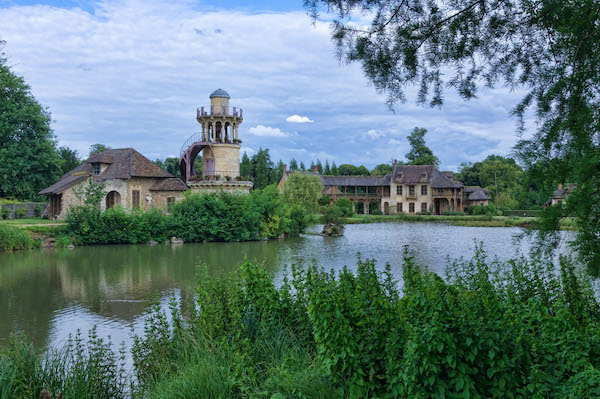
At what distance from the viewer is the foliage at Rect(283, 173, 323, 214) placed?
47.0 m

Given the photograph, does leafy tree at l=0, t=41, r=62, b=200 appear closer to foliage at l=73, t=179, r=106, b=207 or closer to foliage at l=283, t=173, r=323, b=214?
foliage at l=73, t=179, r=106, b=207

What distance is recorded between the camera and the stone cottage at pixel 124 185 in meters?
34.9

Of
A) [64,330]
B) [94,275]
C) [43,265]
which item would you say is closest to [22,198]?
[43,265]

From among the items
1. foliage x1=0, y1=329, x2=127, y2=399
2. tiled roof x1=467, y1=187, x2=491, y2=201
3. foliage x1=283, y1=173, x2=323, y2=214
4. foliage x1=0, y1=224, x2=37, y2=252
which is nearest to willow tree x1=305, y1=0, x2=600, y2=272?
foliage x1=0, y1=329, x2=127, y2=399

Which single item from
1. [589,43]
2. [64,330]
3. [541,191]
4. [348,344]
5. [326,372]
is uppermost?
[589,43]

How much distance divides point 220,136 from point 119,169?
25.6 feet

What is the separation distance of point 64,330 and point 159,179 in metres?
27.5

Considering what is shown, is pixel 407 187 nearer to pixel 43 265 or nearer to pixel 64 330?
pixel 43 265

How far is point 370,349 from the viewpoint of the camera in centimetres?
431

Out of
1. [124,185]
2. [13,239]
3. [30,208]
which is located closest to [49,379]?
[13,239]

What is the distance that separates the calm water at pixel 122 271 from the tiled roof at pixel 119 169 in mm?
8936

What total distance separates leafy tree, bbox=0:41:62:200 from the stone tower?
12449 mm

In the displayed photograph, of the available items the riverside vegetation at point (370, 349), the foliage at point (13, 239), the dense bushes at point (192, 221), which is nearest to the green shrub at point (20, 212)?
the dense bushes at point (192, 221)

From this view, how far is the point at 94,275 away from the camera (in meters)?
17.9
